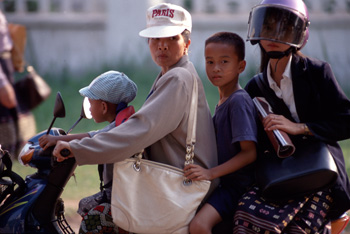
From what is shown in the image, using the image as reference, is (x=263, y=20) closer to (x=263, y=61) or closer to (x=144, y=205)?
(x=263, y=61)

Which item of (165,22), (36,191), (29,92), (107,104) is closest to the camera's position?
(36,191)

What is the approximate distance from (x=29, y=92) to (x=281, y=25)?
17.1ft

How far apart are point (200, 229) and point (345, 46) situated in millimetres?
9781

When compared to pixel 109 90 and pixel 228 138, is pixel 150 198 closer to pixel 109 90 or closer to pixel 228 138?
pixel 228 138

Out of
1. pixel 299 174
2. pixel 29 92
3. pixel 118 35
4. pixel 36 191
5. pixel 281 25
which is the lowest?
pixel 118 35

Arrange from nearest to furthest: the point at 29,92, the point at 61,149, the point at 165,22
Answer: the point at 61,149 < the point at 165,22 < the point at 29,92

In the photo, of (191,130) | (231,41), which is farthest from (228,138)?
(231,41)

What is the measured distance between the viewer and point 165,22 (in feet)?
9.53

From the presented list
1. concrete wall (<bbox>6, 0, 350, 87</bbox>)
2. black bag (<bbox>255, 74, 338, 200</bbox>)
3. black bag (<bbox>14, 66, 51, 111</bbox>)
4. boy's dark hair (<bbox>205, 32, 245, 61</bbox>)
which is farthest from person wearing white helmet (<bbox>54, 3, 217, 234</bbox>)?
concrete wall (<bbox>6, 0, 350, 87</bbox>)

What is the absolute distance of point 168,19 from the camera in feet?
9.53

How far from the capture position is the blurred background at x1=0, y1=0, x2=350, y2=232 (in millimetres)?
11336

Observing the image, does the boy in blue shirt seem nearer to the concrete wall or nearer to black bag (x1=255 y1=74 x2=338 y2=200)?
black bag (x1=255 y1=74 x2=338 y2=200)

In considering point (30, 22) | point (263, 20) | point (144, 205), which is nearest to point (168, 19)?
point (263, 20)

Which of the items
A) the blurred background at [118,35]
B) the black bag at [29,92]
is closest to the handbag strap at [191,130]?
the black bag at [29,92]
